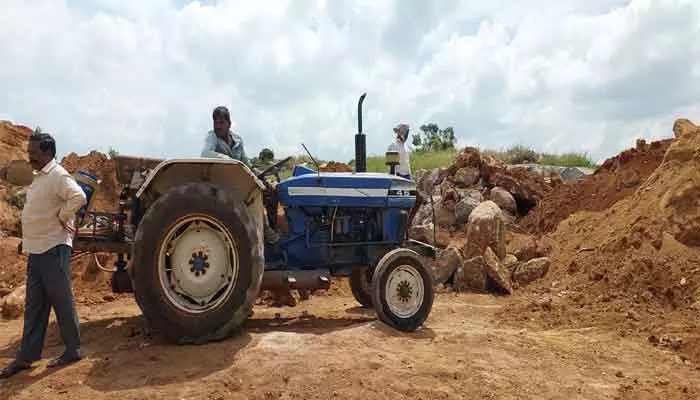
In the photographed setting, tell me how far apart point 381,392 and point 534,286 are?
6.16 meters

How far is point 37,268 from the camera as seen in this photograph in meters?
5.41

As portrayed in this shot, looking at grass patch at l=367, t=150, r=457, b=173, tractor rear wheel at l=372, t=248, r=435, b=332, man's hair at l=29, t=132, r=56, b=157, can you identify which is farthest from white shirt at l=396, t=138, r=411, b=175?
grass patch at l=367, t=150, r=457, b=173

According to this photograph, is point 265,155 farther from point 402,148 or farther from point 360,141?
point 402,148

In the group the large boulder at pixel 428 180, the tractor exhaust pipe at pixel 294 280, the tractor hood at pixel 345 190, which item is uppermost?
the large boulder at pixel 428 180

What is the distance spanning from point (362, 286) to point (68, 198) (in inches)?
154

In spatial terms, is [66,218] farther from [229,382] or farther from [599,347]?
[599,347]

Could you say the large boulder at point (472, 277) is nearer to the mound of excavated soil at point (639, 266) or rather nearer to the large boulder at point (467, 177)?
the mound of excavated soil at point (639, 266)

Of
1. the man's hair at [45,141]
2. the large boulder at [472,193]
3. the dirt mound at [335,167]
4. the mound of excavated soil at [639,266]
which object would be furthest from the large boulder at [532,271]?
the man's hair at [45,141]

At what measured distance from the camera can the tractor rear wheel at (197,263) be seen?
18.8ft

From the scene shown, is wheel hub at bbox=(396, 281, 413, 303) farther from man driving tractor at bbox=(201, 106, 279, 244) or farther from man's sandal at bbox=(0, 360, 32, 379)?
man's sandal at bbox=(0, 360, 32, 379)

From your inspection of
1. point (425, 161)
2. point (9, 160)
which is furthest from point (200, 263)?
point (425, 161)

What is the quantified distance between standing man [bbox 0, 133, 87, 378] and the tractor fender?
665 millimetres

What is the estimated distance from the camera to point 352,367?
5.16 meters

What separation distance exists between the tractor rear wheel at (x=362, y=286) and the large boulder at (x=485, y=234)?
11.4 feet
